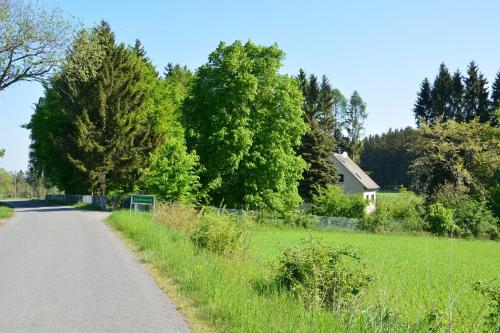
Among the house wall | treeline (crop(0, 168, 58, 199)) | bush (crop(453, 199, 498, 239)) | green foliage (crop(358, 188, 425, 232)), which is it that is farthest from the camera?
treeline (crop(0, 168, 58, 199))

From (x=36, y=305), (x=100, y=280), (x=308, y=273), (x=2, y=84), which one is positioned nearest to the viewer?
(x=36, y=305)

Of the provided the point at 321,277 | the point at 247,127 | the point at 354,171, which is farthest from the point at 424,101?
the point at 321,277

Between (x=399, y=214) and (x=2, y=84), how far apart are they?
33831 millimetres

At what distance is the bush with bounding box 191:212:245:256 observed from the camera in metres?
13.1

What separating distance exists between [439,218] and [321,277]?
36.9 meters

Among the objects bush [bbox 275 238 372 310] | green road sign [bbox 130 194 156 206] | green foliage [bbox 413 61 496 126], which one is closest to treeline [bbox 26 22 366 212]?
green road sign [bbox 130 194 156 206]

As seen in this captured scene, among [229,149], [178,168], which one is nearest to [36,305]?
[178,168]

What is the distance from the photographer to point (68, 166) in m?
43.8

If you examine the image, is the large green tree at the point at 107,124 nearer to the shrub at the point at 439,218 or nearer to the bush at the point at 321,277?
the shrub at the point at 439,218

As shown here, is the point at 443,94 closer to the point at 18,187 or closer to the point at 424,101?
the point at 424,101

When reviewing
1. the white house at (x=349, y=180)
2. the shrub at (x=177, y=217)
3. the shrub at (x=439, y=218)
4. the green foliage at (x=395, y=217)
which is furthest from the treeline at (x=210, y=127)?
the white house at (x=349, y=180)

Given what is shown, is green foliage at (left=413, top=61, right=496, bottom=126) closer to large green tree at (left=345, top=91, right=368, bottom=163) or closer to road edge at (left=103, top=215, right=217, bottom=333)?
large green tree at (left=345, top=91, right=368, bottom=163)

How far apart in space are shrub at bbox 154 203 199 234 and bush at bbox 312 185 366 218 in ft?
84.8

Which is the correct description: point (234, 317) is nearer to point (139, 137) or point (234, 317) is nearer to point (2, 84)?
point (2, 84)
